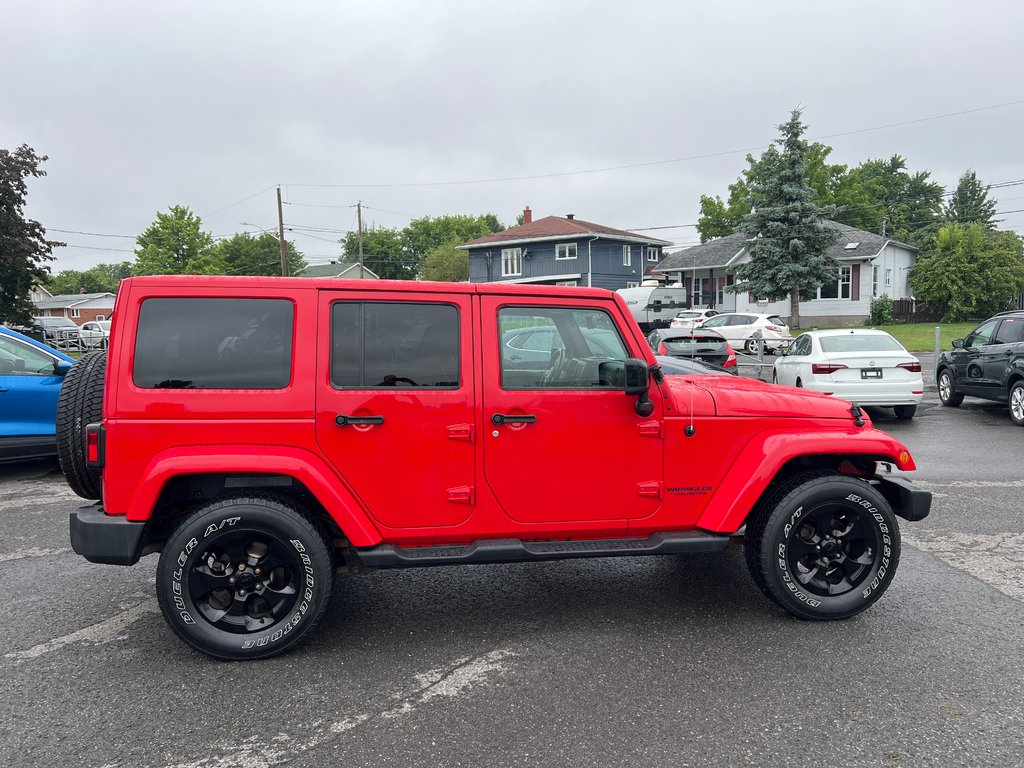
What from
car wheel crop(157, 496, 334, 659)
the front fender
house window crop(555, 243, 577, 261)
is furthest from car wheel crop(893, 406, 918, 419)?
house window crop(555, 243, 577, 261)

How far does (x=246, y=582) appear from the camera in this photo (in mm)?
3732

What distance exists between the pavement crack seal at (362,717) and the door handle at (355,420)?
4.11 feet

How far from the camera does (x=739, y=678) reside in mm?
3506

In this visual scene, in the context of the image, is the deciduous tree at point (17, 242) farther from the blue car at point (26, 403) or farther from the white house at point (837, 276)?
the white house at point (837, 276)

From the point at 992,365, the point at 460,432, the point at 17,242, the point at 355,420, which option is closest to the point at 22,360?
the point at 355,420

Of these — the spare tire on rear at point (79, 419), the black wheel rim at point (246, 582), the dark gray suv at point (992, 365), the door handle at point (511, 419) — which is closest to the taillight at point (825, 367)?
the dark gray suv at point (992, 365)

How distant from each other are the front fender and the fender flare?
1.83 meters

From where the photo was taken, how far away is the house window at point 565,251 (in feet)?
159

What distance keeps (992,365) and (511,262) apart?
133ft

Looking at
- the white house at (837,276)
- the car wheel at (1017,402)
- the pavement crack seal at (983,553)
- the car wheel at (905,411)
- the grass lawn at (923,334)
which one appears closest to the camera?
the pavement crack seal at (983,553)

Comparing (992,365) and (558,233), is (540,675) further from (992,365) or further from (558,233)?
(558,233)

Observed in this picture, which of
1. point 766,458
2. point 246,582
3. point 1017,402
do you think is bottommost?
point 246,582

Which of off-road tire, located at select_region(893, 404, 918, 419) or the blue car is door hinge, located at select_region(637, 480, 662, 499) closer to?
the blue car

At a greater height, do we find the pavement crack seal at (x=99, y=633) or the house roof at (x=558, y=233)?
the house roof at (x=558, y=233)
